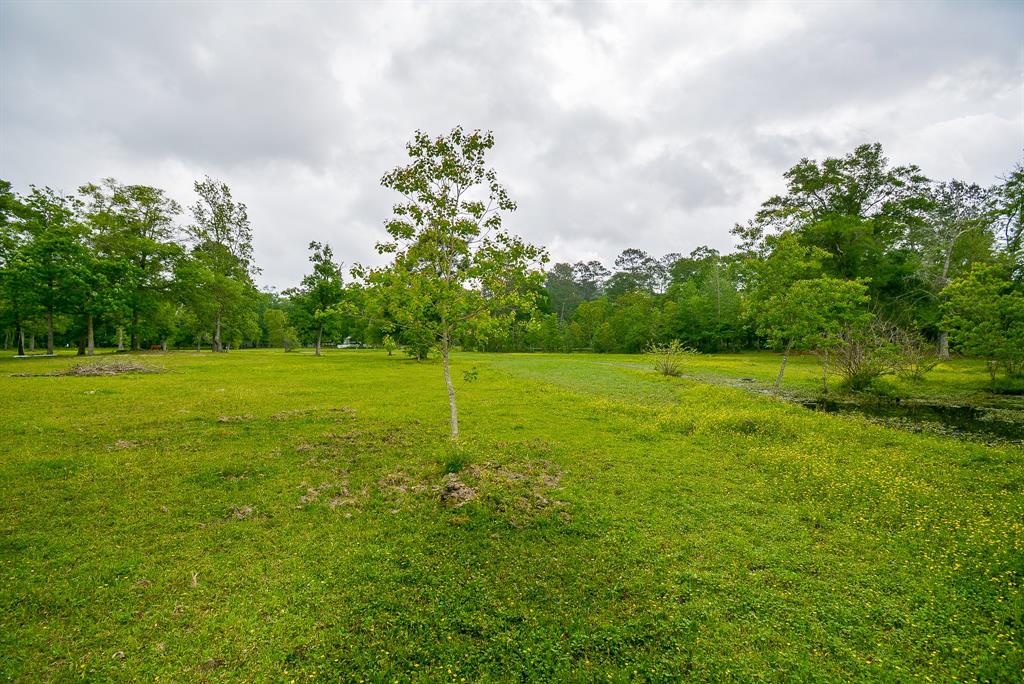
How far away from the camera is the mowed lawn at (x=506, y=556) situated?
441 centimetres

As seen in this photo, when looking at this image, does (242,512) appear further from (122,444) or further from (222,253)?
(222,253)

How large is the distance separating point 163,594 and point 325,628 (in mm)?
2529

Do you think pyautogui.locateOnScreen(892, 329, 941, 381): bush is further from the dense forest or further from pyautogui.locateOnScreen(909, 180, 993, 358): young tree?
pyautogui.locateOnScreen(909, 180, 993, 358): young tree

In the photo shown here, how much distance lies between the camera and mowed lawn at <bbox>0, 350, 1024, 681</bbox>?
4.41m

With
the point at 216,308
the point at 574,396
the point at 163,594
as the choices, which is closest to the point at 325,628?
the point at 163,594

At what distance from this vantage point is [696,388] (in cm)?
2328

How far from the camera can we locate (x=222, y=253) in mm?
59844

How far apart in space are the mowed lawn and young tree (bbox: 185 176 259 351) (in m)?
50.0

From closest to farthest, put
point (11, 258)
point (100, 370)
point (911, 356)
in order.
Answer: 1. point (911, 356)
2. point (100, 370)
3. point (11, 258)

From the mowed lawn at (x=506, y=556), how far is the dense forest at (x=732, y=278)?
4735 mm

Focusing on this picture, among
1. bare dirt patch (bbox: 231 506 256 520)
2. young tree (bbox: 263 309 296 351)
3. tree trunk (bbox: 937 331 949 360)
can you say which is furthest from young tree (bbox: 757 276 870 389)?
young tree (bbox: 263 309 296 351)

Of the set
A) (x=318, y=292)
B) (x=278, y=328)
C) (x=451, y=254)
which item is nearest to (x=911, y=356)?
(x=451, y=254)

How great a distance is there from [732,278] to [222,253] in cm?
8776

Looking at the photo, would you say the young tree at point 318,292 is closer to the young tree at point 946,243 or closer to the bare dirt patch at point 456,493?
the bare dirt patch at point 456,493
